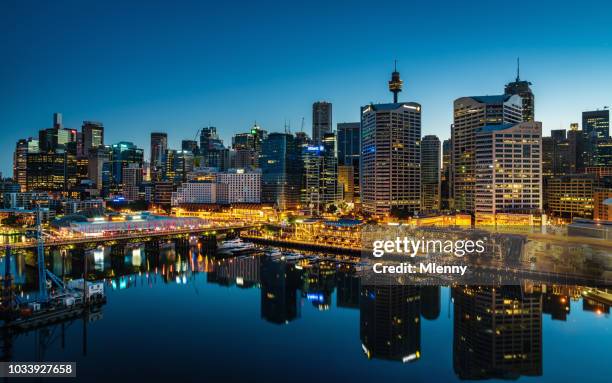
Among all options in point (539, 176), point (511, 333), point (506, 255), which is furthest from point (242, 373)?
point (539, 176)

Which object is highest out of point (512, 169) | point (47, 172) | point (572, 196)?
point (47, 172)

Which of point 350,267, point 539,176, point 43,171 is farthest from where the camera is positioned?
point 43,171

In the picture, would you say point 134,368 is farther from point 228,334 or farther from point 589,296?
point 589,296

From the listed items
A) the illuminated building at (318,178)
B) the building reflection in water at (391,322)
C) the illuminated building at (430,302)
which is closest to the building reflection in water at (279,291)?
the building reflection in water at (391,322)

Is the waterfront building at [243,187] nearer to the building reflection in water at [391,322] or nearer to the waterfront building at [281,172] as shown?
the waterfront building at [281,172]

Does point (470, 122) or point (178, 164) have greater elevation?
point (470, 122)

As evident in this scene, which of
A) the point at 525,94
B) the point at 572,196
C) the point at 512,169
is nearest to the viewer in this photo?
the point at 512,169

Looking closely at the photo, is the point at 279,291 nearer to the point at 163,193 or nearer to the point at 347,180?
the point at 163,193

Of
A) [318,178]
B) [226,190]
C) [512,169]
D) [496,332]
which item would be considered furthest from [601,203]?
[226,190]
